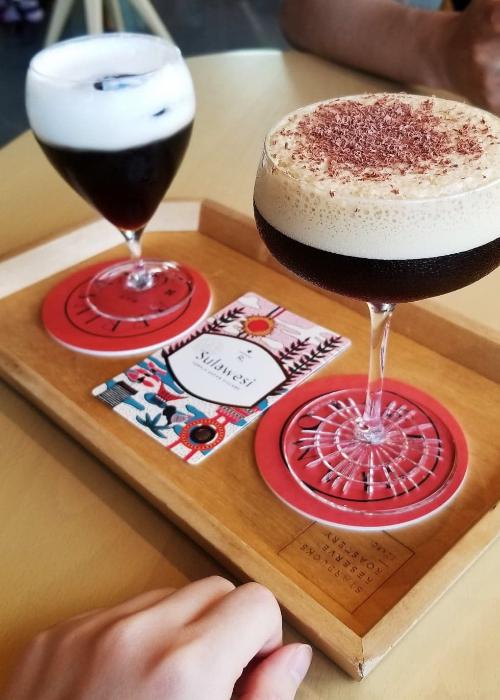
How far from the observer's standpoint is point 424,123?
0.66m

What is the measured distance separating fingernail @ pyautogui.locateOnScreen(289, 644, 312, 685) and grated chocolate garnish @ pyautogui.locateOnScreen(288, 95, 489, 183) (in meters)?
0.37

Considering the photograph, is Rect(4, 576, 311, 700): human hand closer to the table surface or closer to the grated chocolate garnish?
the table surface

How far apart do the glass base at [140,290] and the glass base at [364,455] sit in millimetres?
284

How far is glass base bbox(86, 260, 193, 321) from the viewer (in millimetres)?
959

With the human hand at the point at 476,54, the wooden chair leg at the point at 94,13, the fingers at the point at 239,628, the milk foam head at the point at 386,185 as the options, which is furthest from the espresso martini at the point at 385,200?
the wooden chair leg at the point at 94,13

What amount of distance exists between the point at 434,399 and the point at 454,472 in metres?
0.12

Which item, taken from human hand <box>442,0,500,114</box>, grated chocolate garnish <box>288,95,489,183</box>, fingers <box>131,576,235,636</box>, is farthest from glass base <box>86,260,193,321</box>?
human hand <box>442,0,500,114</box>

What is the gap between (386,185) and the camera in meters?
0.56

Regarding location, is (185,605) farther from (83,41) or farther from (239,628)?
(83,41)

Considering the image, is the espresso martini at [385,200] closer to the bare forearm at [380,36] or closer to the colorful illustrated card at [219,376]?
the colorful illustrated card at [219,376]

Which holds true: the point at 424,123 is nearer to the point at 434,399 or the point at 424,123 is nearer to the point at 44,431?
the point at 434,399

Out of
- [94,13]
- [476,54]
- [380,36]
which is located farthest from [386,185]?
[94,13]

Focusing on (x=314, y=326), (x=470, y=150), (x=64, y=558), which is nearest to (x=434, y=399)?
(x=314, y=326)

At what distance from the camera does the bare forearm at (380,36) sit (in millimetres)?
1468
